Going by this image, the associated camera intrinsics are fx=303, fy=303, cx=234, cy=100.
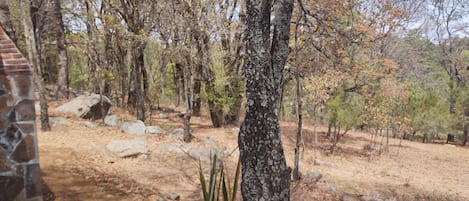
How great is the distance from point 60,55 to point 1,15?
3593mm

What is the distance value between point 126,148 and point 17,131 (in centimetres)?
337

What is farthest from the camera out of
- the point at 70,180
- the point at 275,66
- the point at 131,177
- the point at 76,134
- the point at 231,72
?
the point at 231,72

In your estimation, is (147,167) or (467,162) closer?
(147,167)

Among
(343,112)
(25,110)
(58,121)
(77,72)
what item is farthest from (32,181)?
(77,72)

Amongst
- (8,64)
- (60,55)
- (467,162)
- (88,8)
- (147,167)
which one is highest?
(88,8)

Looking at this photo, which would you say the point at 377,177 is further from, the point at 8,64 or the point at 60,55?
the point at 60,55

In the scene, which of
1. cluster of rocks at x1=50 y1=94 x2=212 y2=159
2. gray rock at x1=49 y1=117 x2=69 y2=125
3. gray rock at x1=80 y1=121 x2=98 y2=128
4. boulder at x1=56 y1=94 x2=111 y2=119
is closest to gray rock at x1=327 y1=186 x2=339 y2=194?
cluster of rocks at x1=50 y1=94 x2=212 y2=159

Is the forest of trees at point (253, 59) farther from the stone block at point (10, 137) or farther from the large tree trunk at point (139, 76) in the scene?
the stone block at point (10, 137)

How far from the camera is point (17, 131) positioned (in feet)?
8.70

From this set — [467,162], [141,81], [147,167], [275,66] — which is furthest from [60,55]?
[467,162]

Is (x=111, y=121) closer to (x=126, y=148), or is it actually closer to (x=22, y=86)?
(x=126, y=148)

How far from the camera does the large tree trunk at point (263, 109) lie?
243 centimetres

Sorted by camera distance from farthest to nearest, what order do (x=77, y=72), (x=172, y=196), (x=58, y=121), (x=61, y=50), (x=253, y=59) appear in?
(x=77, y=72), (x=61, y=50), (x=58, y=121), (x=172, y=196), (x=253, y=59)

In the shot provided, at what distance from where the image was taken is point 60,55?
10.6m
